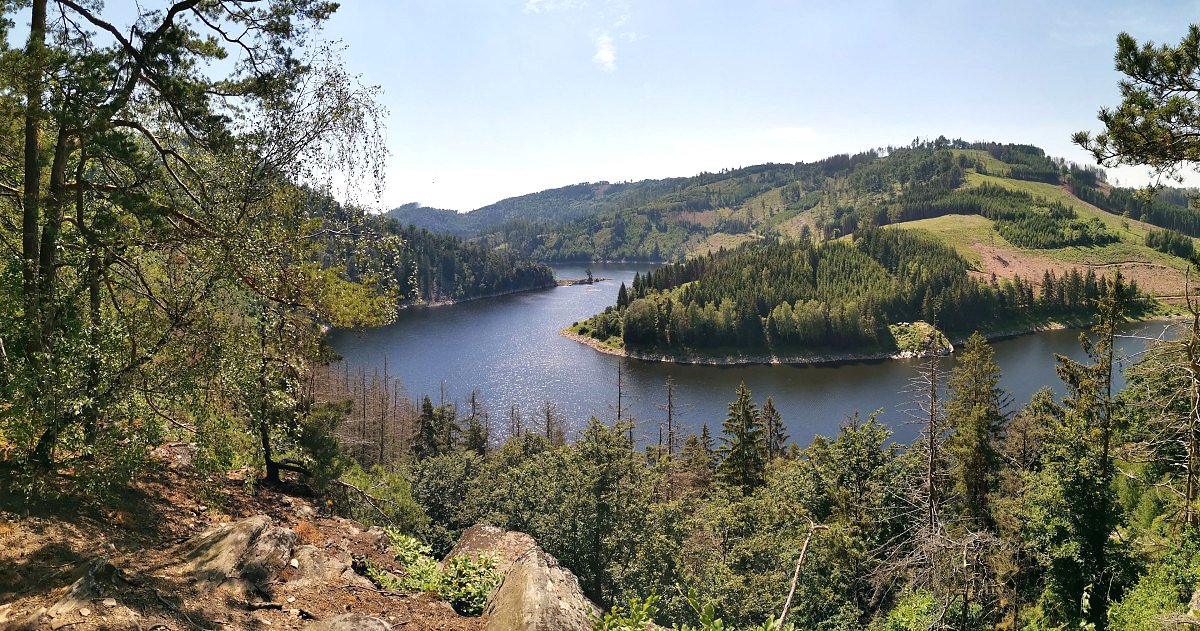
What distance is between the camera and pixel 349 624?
765 centimetres

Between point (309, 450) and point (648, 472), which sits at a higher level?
point (309, 450)

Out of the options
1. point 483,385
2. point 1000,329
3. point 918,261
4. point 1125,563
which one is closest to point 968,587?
point 1125,563

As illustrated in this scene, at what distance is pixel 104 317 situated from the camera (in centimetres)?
876

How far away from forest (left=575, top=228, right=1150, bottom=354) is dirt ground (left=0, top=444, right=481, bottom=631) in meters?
102

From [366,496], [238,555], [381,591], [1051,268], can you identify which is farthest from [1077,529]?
[1051,268]

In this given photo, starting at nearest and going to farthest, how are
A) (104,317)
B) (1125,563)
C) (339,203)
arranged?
(104,317) < (339,203) < (1125,563)

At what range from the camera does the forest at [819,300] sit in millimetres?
111812

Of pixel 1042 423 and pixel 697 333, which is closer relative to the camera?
pixel 1042 423

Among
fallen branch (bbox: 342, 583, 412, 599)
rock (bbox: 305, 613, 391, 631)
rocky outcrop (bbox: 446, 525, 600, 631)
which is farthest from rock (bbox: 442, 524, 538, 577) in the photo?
rock (bbox: 305, 613, 391, 631)

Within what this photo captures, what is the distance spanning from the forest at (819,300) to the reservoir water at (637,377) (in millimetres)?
8705

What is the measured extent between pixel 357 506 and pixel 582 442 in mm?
7949

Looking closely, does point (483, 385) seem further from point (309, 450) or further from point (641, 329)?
point (309, 450)

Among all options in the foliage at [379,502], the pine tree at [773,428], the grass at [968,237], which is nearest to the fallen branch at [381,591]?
the foliage at [379,502]

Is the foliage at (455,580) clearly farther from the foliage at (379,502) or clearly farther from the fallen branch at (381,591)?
the foliage at (379,502)
